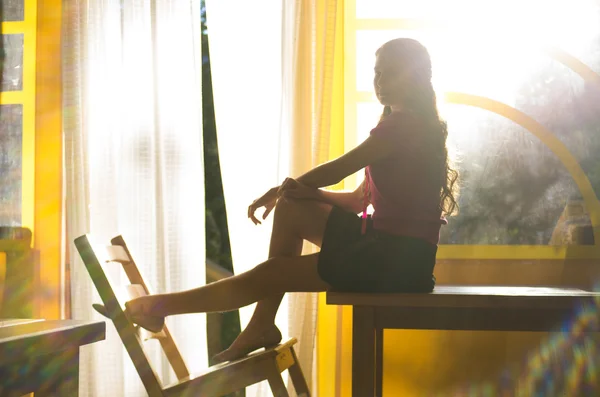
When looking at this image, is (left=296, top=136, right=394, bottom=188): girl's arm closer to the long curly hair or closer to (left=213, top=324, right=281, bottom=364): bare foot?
the long curly hair

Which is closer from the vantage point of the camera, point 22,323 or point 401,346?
point 22,323

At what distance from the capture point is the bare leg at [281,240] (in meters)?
1.81

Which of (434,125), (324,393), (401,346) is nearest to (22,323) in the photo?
(434,125)

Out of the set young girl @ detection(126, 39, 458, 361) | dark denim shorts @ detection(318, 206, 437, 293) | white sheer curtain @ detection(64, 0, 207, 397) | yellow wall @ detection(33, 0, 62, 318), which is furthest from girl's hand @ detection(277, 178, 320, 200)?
yellow wall @ detection(33, 0, 62, 318)

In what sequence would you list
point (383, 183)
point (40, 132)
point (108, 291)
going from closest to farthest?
point (108, 291) < point (383, 183) < point (40, 132)

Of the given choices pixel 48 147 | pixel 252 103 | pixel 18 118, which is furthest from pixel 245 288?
pixel 18 118

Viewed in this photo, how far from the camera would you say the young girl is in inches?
68.9

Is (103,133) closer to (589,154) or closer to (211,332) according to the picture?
(211,332)

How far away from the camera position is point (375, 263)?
1.74 m

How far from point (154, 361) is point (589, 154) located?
1684mm

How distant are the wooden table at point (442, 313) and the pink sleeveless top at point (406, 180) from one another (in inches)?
8.0

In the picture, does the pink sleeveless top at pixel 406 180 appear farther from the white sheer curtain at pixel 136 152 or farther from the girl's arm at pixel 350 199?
the white sheer curtain at pixel 136 152

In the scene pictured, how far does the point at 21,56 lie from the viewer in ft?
8.50

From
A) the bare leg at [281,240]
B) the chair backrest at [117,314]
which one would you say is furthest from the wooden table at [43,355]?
the bare leg at [281,240]
